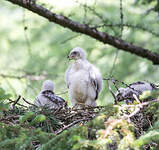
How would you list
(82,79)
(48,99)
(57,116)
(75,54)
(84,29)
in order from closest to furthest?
(57,116)
(84,29)
(48,99)
(82,79)
(75,54)

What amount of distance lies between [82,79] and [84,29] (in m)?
1.16

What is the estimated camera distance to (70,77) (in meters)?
7.48

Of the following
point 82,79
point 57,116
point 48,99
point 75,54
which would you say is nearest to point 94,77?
point 82,79

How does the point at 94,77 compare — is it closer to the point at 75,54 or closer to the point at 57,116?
the point at 75,54

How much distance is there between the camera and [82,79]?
7.32 metres

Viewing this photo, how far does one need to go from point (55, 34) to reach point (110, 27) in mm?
9333

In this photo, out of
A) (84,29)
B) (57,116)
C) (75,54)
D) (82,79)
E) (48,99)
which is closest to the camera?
(57,116)

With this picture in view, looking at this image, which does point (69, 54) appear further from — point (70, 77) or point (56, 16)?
point (56, 16)

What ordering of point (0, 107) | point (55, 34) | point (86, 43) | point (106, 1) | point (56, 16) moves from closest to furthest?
point (0, 107) < point (56, 16) < point (86, 43) < point (106, 1) < point (55, 34)

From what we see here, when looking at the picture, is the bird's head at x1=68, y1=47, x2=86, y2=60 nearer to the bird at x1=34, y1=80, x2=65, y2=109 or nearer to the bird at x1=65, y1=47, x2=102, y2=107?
the bird at x1=65, y1=47, x2=102, y2=107

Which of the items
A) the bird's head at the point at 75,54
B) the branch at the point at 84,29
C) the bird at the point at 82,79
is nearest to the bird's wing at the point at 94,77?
the bird at the point at 82,79

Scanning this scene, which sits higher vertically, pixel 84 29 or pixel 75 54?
pixel 75 54

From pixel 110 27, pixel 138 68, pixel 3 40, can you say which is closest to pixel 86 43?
pixel 138 68

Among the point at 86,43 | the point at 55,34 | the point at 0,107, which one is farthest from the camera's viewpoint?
the point at 55,34
